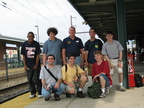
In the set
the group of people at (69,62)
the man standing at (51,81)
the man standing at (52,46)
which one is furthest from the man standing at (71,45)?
the man standing at (51,81)

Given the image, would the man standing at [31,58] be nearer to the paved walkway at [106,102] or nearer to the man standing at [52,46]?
the man standing at [52,46]

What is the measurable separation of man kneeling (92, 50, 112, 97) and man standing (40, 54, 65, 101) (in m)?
0.92

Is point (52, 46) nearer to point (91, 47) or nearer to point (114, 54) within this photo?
point (91, 47)

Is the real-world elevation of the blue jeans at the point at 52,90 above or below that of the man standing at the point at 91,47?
below

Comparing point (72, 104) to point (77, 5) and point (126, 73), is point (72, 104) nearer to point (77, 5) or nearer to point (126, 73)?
point (126, 73)

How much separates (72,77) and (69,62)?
390mm

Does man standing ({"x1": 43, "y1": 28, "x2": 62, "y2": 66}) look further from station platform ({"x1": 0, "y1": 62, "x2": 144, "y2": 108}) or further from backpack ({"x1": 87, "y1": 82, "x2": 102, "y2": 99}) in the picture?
backpack ({"x1": 87, "y1": 82, "x2": 102, "y2": 99})

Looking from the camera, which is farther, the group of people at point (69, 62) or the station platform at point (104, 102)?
the group of people at point (69, 62)

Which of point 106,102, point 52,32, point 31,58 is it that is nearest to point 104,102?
point 106,102

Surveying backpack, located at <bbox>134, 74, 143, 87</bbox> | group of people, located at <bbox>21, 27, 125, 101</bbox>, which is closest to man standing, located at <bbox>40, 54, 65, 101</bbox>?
group of people, located at <bbox>21, 27, 125, 101</bbox>

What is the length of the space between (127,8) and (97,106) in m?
7.19

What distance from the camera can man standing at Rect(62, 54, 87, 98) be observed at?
4.73 metres

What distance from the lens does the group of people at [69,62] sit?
4.73m

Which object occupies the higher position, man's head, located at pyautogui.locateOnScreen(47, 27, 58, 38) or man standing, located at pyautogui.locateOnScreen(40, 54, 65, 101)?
man's head, located at pyautogui.locateOnScreen(47, 27, 58, 38)
